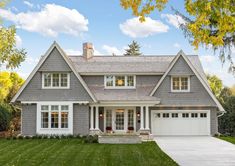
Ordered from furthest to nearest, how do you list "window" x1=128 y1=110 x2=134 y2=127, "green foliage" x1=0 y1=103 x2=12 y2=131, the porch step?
"green foliage" x1=0 y1=103 x2=12 y2=131 < "window" x1=128 y1=110 x2=134 y2=127 < the porch step

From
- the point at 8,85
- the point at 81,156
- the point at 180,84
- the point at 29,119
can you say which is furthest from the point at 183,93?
the point at 8,85

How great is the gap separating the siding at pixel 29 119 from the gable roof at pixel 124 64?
15.7ft

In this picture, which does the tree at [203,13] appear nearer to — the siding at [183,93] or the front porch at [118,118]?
the front porch at [118,118]

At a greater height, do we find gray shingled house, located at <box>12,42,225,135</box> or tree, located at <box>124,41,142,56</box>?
tree, located at <box>124,41,142,56</box>

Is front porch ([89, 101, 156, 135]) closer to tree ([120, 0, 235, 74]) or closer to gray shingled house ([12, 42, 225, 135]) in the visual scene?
gray shingled house ([12, 42, 225, 135])

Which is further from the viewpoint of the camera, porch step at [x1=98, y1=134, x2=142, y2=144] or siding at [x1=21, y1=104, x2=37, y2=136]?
siding at [x1=21, y1=104, x2=37, y2=136]

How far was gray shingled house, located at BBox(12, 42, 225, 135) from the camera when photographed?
29.0 meters

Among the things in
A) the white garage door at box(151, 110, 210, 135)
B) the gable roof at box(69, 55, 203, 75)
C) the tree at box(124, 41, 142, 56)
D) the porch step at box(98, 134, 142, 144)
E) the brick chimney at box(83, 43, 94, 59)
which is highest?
the tree at box(124, 41, 142, 56)

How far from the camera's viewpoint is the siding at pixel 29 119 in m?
29.2

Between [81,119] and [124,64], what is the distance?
21.3 ft

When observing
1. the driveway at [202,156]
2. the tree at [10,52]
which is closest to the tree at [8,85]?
the driveway at [202,156]

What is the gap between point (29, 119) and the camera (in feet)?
96.3

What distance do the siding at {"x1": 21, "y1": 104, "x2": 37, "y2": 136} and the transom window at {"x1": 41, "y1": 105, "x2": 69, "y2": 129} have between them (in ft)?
2.31

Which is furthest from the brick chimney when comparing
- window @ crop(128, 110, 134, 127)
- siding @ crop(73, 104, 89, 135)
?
siding @ crop(73, 104, 89, 135)
